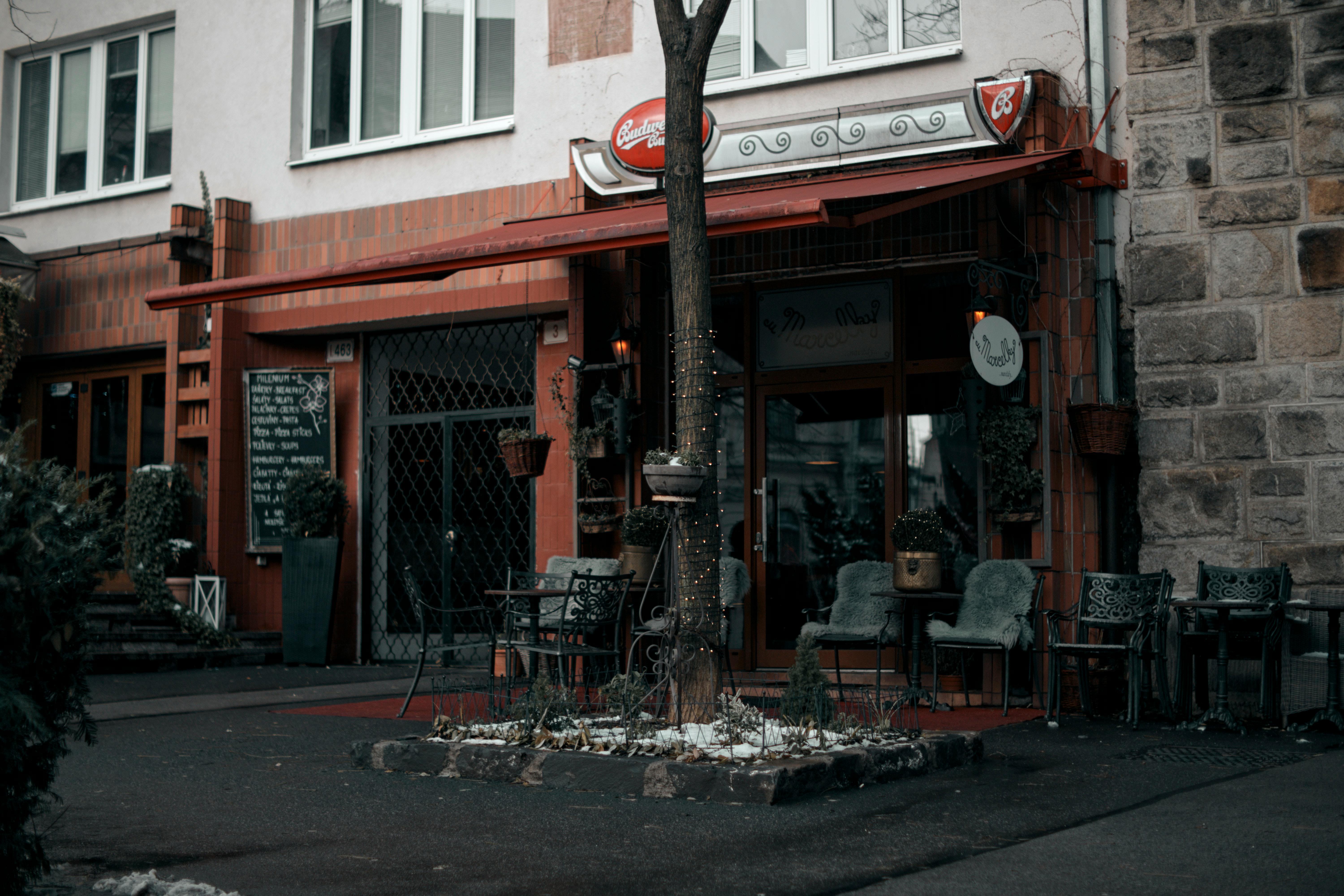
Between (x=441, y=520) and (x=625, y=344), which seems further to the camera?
(x=441, y=520)

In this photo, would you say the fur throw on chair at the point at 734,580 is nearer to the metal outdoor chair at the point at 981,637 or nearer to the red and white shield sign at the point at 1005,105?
the metal outdoor chair at the point at 981,637

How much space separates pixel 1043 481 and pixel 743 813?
398 centimetres

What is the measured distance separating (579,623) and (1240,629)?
3.41 meters

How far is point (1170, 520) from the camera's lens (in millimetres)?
7875

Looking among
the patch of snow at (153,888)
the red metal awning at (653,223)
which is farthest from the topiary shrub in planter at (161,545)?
the patch of snow at (153,888)

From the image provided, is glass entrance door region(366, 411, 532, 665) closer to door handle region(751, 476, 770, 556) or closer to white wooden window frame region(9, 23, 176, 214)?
door handle region(751, 476, 770, 556)

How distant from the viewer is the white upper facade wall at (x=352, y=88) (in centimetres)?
873

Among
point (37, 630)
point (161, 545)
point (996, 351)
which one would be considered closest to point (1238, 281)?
point (996, 351)

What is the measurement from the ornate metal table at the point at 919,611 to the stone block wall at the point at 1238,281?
1.19m

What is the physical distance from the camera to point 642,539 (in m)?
8.85

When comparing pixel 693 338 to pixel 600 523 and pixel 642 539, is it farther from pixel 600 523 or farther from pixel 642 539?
pixel 600 523

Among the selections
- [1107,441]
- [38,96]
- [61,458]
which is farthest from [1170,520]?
[38,96]

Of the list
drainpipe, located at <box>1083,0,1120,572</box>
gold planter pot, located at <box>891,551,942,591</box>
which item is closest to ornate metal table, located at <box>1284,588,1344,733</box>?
drainpipe, located at <box>1083,0,1120,572</box>

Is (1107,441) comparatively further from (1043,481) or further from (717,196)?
(717,196)
